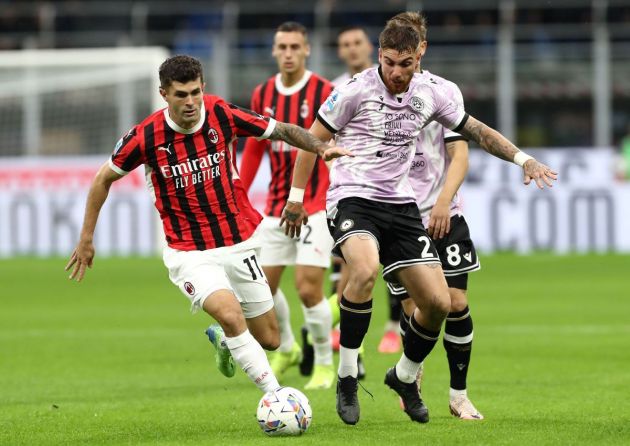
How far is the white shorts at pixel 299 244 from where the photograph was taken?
9.02 metres

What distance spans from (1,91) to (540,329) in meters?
13.6

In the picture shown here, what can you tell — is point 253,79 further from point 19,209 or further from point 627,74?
point 627,74

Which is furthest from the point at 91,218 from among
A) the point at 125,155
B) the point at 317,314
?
the point at 317,314

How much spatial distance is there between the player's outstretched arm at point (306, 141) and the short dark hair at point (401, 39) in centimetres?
60

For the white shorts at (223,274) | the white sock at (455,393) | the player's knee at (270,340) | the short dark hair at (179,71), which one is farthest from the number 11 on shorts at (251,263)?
the white sock at (455,393)

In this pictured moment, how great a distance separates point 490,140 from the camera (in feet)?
22.9

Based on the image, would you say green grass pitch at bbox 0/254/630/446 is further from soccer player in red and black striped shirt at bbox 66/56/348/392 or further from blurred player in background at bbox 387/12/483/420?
soccer player in red and black striped shirt at bbox 66/56/348/392

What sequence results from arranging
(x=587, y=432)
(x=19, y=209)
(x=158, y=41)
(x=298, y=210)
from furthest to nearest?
(x=158, y=41) < (x=19, y=209) < (x=298, y=210) < (x=587, y=432)

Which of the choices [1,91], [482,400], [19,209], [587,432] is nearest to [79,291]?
[19,209]

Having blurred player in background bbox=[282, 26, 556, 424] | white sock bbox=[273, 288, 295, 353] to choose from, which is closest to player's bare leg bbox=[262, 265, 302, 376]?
white sock bbox=[273, 288, 295, 353]

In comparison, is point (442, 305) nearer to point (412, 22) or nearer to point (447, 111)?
A: point (447, 111)

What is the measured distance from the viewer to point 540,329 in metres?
12.5

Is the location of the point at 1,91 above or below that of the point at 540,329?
above

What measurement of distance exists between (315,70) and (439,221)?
16.2 m
